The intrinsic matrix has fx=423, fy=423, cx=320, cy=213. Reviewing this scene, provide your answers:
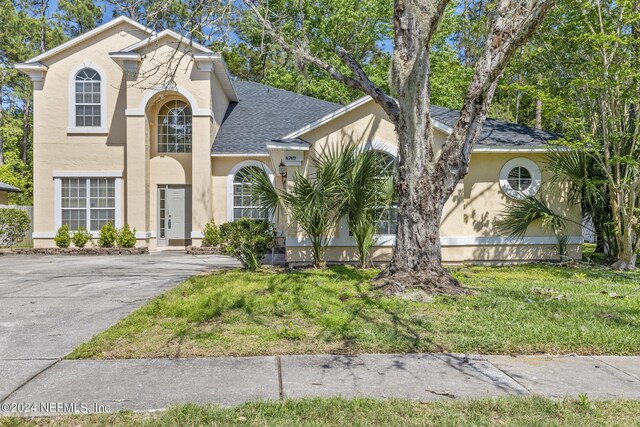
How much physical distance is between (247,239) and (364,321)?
4783 millimetres

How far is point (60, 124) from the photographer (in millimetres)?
15523

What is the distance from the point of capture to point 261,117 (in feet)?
58.4

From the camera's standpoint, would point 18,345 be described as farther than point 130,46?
No

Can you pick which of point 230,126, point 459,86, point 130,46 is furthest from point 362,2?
point 130,46

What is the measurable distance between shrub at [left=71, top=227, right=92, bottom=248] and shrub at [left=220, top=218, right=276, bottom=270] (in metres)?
7.83

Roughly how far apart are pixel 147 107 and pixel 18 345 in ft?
40.0

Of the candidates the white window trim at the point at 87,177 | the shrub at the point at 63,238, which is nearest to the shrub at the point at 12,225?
the white window trim at the point at 87,177

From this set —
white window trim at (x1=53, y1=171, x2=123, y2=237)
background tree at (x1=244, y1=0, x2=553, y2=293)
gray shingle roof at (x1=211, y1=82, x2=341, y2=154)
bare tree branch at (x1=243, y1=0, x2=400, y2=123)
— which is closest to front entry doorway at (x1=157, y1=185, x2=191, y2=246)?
white window trim at (x1=53, y1=171, x2=123, y2=237)

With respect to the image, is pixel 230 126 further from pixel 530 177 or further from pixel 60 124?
pixel 530 177

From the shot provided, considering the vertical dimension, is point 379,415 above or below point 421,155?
below

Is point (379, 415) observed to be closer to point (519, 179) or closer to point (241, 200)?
point (519, 179)

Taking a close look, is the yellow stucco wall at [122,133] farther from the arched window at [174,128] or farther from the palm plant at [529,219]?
the palm plant at [529,219]

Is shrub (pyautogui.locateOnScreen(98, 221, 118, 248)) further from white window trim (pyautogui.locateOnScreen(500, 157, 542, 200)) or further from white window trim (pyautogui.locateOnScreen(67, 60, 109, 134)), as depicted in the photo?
white window trim (pyautogui.locateOnScreen(500, 157, 542, 200))

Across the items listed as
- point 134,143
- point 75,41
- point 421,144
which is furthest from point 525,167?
point 75,41
